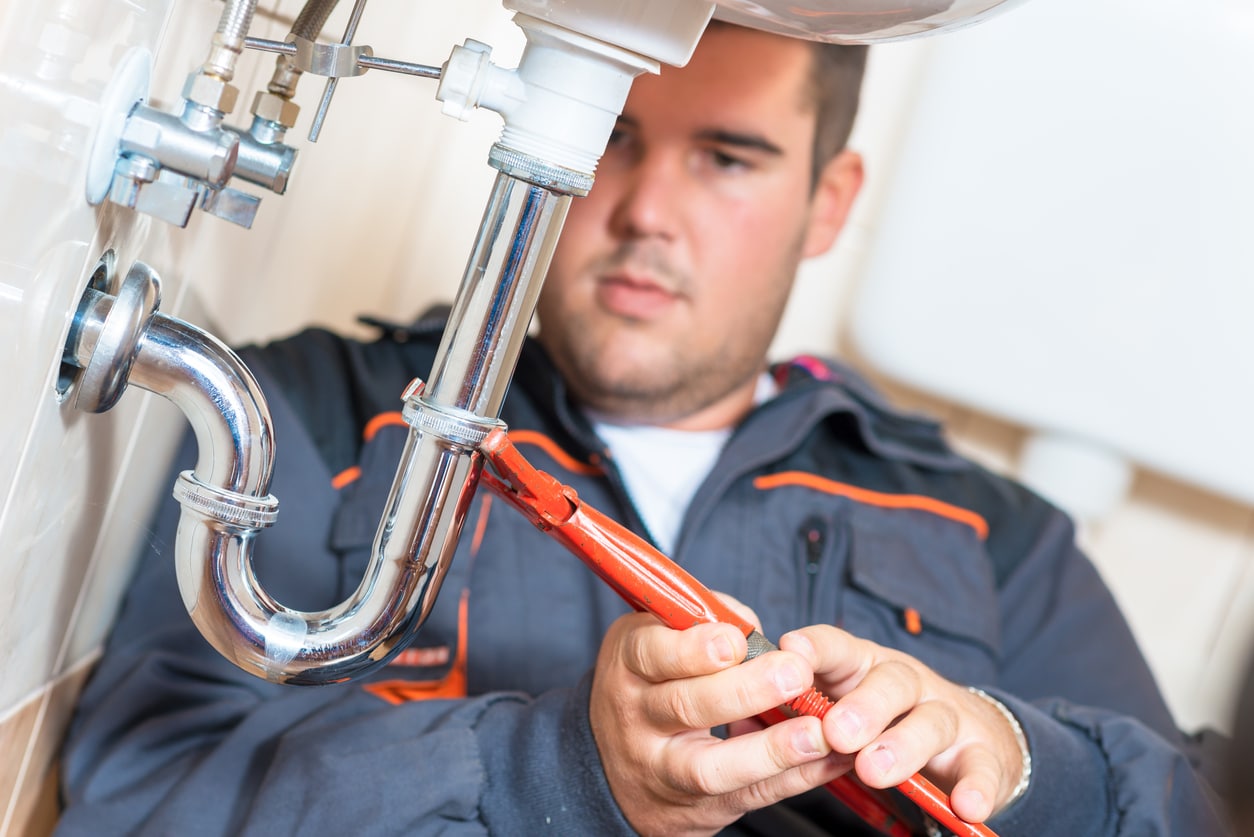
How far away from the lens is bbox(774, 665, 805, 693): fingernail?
0.49 meters

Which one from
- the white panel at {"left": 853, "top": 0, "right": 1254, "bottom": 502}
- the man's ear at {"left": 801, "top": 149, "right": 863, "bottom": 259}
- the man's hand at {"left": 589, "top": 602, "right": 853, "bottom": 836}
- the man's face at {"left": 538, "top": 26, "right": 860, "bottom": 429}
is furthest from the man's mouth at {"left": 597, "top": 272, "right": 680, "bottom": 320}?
the man's hand at {"left": 589, "top": 602, "right": 853, "bottom": 836}

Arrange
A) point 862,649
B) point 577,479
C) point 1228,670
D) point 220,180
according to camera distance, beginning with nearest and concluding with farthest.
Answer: point 220,180
point 862,649
point 577,479
point 1228,670

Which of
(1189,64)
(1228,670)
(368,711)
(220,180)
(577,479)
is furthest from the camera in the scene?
(1228,670)

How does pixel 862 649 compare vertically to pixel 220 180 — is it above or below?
below

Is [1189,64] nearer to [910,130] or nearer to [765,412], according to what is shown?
[910,130]

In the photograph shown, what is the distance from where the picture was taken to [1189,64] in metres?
1.15

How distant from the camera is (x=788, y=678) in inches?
19.5

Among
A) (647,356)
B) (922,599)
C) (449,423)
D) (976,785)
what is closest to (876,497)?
(922,599)

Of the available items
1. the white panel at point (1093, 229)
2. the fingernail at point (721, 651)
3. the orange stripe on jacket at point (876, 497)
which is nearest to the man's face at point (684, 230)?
the orange stripe on jacket at point (876, 497)

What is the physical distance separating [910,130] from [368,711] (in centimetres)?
81

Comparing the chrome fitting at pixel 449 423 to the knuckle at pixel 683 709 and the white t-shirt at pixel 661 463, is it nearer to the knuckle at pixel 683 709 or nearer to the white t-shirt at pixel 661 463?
the knuckle at pixel 683 709

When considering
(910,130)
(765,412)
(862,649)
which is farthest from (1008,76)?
(862,649)

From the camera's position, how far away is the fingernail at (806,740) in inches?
20.0

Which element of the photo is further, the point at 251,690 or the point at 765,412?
the point at 765,412
